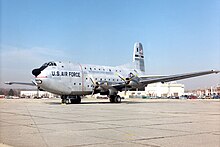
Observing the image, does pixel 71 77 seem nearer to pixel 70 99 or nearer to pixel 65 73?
pixel 65 73

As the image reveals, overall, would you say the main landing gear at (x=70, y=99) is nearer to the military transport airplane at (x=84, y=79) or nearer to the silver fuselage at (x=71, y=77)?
the military transport airplane at (x=84, y=79)

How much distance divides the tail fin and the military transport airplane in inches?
175

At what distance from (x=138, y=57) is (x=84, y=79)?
15.0 m

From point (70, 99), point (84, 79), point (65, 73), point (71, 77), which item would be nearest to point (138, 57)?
point (84, 79)

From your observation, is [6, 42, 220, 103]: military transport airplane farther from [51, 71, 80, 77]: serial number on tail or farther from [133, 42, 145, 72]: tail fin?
[133, 42, 145, 72]: tail fin

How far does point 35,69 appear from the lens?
33906mm

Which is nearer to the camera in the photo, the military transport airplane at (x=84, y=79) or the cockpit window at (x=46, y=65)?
the military transport airplane at (x=84, y=79)

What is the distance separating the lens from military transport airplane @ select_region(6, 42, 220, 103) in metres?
33.7

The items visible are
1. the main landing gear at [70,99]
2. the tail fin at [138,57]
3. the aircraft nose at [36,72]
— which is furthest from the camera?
the tail fin at [138,57]

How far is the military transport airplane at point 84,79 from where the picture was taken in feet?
110

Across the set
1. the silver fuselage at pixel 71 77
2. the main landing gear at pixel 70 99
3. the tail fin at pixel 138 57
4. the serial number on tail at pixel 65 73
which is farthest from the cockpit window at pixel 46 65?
the tail fin at pixel 138 57

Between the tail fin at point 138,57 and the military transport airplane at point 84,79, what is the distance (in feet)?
14.6

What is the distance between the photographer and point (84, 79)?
3650 centimetres

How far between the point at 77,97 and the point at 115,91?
532 cm
